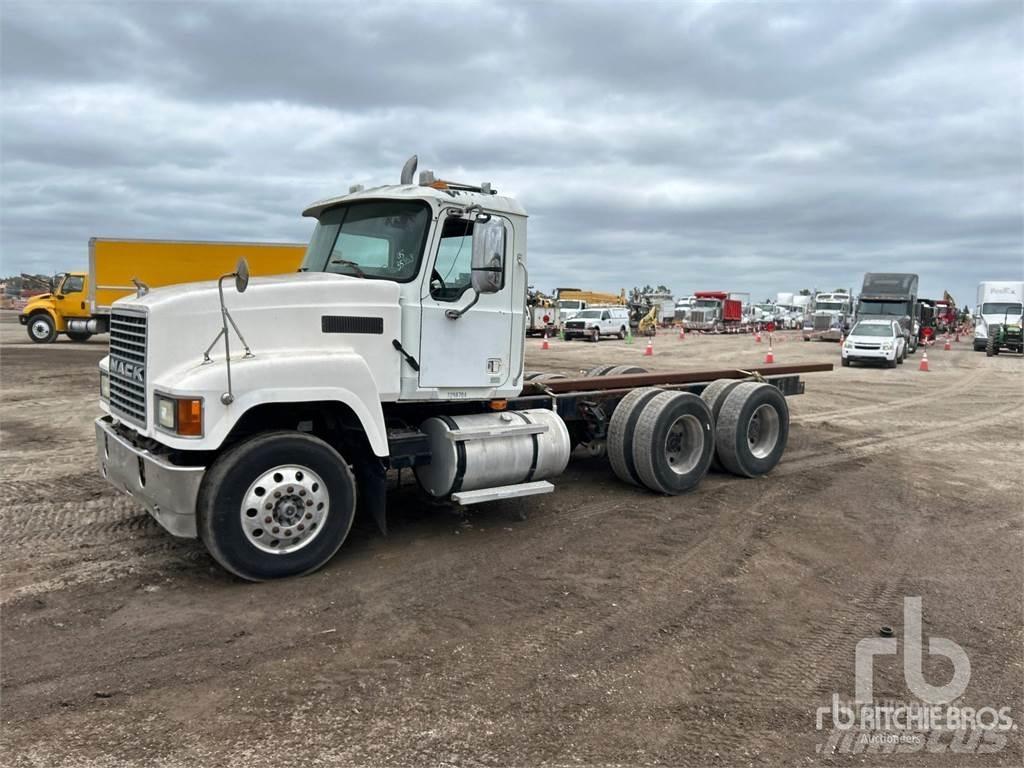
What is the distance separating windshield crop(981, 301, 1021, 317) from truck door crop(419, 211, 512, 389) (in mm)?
38229

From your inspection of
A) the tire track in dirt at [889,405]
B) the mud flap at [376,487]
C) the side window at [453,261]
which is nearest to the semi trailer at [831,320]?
the tire track in dirt at [889,405]

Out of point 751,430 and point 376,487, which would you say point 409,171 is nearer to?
point 376,487

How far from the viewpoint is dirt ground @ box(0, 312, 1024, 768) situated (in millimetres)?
3475

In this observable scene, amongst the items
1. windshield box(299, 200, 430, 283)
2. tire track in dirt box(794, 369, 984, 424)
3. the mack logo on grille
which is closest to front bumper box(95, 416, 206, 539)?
the mack logo on grille

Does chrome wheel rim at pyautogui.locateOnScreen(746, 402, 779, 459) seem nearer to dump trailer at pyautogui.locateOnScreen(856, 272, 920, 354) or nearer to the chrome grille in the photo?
the chrome grille

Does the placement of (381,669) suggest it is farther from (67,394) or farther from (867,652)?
(67,394)

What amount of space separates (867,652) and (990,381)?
68.6 ft

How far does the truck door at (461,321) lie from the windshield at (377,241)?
0.17 metres

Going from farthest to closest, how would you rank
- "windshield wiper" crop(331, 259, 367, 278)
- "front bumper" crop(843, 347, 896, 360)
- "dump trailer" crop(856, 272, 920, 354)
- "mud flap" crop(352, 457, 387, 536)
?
"dump trailer" crop(856, 272, 920, 354) < "front bumper" crop(843, 347, 896, 360) < "windshield wiper" crop(331, 259, 367, 278) < "mud flap" crop(352, 457, 387, 536)

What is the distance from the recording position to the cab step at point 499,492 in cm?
590

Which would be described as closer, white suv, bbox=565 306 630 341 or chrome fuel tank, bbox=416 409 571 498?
chrome fuel tank, bbox=416 409 571 498

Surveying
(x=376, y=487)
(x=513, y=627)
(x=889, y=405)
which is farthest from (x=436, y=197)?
(x=889, y=405)

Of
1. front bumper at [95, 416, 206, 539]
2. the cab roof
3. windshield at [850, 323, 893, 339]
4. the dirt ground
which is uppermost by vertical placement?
the cab roof

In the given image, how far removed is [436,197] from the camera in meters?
5.86
